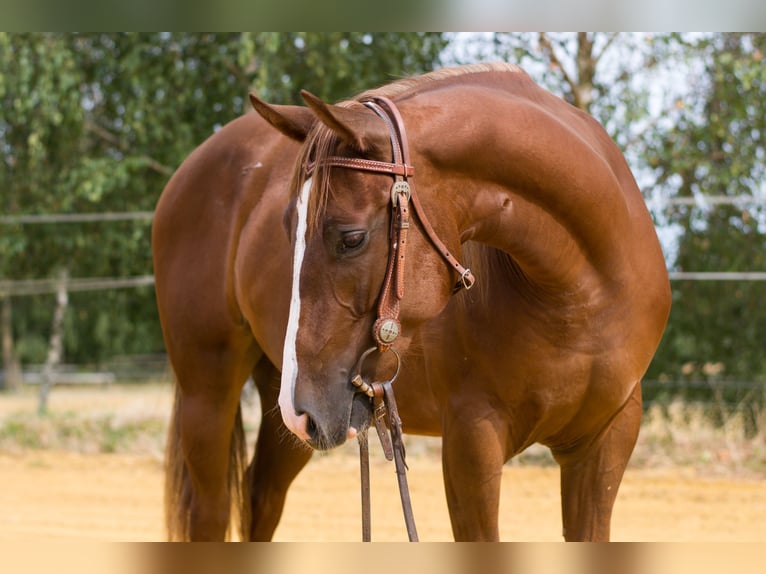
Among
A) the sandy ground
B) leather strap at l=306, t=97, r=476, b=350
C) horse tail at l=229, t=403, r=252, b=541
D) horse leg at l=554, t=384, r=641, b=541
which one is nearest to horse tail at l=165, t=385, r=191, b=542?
horse tail at l=229, t=403, r=252, b=541

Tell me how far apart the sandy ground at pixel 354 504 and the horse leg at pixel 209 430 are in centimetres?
164

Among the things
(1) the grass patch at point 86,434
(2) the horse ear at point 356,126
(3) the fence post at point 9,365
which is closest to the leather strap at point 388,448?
(2) the horse ear at point 356,126

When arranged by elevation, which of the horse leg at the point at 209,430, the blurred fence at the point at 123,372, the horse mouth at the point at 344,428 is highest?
the horse mouth at the point at 344,428

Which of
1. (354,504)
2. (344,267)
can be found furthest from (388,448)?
(354,504)

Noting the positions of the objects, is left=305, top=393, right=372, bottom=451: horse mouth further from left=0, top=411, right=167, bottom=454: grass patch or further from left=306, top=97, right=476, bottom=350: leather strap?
left=0, top=411, right=167, bottom=454: grass patch

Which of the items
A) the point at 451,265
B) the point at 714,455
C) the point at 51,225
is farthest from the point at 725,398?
the point at 51,225

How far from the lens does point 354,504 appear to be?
618 centimetres

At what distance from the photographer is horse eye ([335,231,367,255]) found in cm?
181

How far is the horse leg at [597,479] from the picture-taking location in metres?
2.54

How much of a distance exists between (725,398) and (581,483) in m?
5.29

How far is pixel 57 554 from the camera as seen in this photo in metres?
1.17

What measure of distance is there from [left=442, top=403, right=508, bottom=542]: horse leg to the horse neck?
0.41 metres

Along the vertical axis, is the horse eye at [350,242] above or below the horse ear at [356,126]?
below

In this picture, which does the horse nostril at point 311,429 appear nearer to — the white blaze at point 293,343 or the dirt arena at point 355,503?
the white blaze at point 293,343
